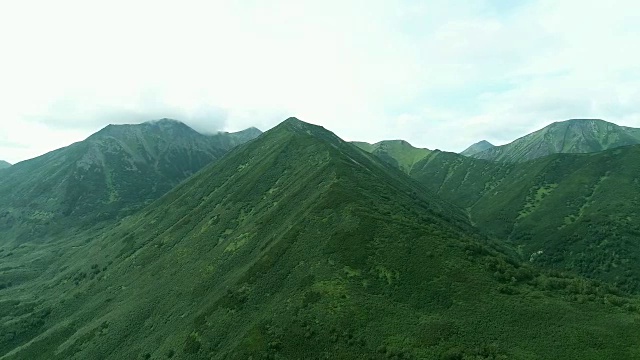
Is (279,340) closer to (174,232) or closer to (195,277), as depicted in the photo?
(195,277)

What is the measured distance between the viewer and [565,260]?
7052 inches

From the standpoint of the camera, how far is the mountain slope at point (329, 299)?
6688cm

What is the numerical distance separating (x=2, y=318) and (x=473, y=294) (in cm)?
17543

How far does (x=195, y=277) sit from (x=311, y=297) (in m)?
55.4

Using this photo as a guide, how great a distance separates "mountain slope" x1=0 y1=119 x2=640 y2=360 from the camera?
6688 centimetres

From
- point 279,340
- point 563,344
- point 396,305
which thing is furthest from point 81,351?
point 563,344

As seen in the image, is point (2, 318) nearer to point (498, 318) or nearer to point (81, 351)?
point (81, 351)

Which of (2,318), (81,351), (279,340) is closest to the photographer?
(279,340)

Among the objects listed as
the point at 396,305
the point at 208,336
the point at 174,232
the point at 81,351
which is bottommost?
the point at 81,351

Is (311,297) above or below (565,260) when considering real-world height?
above

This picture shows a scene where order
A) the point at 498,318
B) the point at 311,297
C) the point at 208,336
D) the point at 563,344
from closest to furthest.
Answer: the point at 563,344, the point at 498,318, the point at 311,297, the point at 208,336

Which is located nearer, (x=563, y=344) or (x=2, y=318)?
(x=563, y=344)

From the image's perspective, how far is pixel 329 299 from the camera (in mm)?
80125

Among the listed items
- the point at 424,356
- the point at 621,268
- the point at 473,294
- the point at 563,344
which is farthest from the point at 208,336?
the point at 621,268
